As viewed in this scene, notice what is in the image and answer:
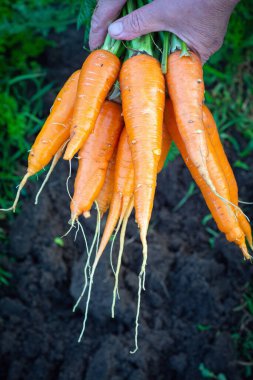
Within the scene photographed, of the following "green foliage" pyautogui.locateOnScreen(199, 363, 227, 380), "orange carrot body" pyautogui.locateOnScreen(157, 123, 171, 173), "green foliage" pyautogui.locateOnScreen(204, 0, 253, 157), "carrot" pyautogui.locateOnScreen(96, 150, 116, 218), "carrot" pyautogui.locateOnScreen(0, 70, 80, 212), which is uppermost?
"carrot" pyautogui.locateOnScreen(0, 70, 80, 212)

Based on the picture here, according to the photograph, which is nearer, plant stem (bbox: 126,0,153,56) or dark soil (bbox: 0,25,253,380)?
plant stem (bbox: 126,0,153,56)

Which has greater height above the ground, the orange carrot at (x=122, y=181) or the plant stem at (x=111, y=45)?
the plant stem at (x=111, y=45)

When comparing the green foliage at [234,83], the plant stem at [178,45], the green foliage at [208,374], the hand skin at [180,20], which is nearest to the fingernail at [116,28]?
the hand skin at [180,20]

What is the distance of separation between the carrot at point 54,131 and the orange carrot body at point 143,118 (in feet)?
0.74

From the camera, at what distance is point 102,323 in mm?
2359

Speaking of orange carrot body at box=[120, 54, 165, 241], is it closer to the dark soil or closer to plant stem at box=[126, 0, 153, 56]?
plant stem at box=[126, 0, 153, 56]

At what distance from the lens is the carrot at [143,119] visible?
1.56m

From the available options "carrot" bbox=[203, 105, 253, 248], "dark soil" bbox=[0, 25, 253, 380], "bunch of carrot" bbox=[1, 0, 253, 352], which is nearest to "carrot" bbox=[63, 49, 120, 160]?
"bunch of carrot" bbox=[1, 0, 253, 352]

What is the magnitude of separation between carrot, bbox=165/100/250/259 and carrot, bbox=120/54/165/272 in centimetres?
13

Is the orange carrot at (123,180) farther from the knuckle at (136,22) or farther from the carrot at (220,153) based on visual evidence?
the knuckle at (136,22)

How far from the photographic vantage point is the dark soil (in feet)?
7.36

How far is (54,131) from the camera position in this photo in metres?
1.71

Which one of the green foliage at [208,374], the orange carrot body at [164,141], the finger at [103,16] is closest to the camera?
the finger at [103,16]

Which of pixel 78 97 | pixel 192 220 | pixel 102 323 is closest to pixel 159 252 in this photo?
pixel 192 220
